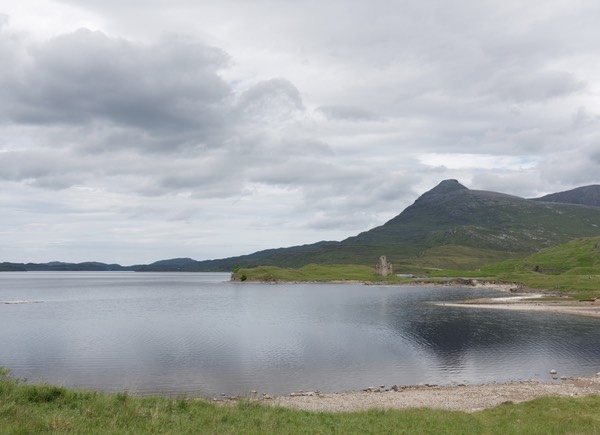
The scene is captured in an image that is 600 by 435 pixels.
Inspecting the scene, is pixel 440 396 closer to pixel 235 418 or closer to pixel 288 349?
pixel 235 418

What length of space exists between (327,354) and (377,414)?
40806 millimetres

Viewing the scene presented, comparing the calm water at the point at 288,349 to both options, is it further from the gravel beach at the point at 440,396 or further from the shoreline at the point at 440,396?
the gravel beach at the point at 440,396

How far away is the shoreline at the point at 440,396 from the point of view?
132 feet

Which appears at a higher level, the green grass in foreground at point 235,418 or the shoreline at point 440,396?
the green grass in foreground at point 235,418

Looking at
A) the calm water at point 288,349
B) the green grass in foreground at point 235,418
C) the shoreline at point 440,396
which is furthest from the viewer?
the calm water at point 288,349

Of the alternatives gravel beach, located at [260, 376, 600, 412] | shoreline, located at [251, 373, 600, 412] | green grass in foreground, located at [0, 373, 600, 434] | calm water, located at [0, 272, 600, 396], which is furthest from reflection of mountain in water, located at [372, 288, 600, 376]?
green grass in foreground, located at [0, 373, 600, 434]

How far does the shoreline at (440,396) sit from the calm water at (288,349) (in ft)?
16.7

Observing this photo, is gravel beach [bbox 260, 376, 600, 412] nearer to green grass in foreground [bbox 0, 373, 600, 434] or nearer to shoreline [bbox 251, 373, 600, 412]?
shoreline [bbox 251, 373, 600, 412]

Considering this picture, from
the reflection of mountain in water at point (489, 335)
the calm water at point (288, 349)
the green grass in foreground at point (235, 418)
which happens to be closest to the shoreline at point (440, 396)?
the calm water at point (288, 349)

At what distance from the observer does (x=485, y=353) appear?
72062mm

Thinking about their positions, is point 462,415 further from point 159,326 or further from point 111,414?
point 159,326

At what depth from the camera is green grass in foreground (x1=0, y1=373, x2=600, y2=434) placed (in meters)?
22.6

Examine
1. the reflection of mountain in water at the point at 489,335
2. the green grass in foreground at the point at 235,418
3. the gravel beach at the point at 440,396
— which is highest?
the green grass in foreground at the point at 235,418

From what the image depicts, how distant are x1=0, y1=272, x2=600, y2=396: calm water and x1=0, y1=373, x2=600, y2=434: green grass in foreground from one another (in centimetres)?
2061
